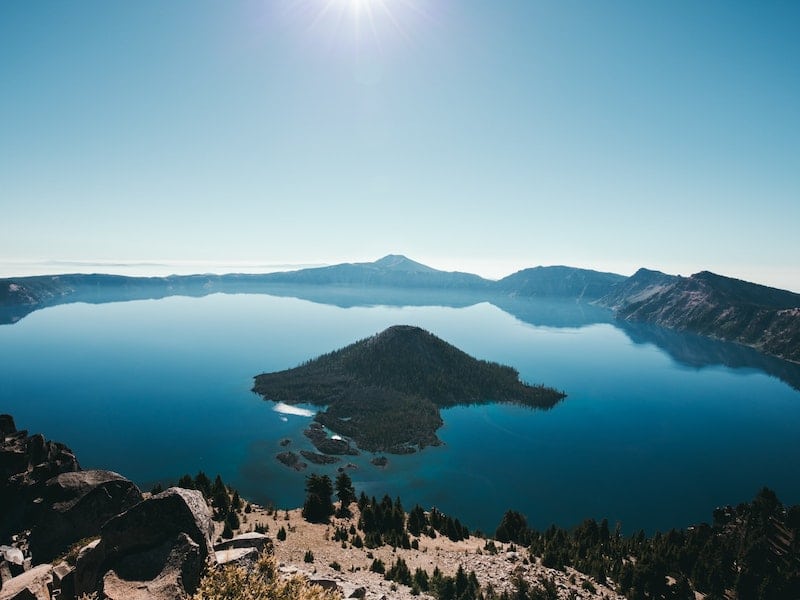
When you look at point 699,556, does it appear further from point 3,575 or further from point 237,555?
point 3,575

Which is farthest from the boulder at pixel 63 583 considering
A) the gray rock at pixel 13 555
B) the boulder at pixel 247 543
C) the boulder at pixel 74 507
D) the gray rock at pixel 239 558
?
the boulder at pixel 74 507

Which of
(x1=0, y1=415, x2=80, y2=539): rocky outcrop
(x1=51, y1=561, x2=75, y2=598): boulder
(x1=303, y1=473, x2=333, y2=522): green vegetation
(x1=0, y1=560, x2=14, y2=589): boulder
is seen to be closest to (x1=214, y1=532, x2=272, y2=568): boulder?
(x1=51, y1=561, x2=75, y2=598): boulder

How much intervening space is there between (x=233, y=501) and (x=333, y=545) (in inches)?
776

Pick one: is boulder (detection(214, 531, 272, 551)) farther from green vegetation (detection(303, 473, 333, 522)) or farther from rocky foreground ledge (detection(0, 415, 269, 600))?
green vegetation (detection(303, 473, 333, 522))

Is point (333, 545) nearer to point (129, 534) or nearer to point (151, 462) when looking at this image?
point (129, 534)

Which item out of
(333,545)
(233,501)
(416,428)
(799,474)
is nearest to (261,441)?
(416,428)

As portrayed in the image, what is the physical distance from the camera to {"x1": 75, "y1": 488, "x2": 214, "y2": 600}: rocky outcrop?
23.3 m

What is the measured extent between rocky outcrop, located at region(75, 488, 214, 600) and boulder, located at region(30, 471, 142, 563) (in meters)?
24.1

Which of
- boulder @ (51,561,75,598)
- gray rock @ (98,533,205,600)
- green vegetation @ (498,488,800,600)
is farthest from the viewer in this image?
green vegetation @ (498,488,800,600)

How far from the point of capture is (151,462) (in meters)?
141

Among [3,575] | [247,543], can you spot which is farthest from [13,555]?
[247,543]

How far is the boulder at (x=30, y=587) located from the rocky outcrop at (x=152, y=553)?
2.97 metres

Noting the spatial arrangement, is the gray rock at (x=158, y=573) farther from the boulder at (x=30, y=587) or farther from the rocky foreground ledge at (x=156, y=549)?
the boulder at (x=30, y=587)

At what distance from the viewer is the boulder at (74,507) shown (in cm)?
4284
